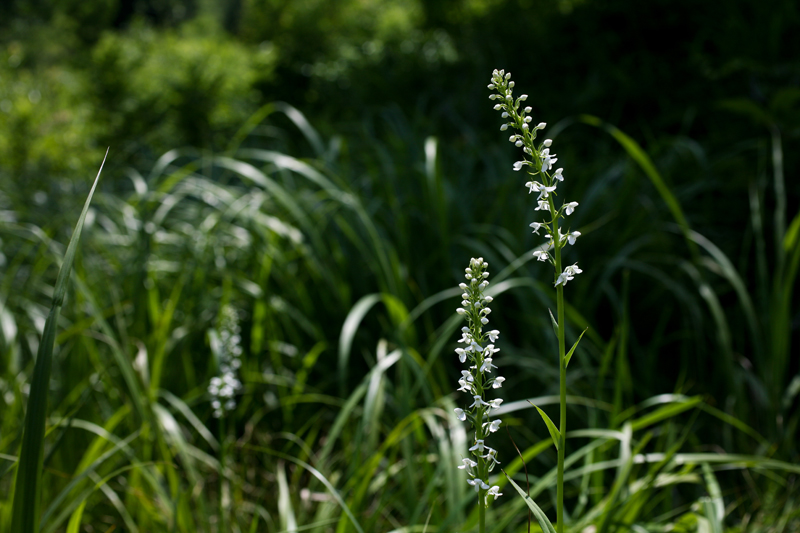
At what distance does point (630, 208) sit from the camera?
3398 millimetres

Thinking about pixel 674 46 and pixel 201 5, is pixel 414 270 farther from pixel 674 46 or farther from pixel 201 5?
pixel 201 5

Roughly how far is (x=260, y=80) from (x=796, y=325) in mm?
5951

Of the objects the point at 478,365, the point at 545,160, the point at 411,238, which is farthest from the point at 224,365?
the point at 411,238

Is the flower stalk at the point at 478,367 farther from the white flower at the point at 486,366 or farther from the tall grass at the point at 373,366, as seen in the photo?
the tall grass at the point at 373,366

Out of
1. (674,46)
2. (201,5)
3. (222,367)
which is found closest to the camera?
(222,367)

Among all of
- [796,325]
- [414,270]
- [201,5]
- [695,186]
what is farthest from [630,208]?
[201,5]

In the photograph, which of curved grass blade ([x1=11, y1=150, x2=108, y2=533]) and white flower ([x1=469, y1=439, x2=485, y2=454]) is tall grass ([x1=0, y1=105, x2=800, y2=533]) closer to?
curved grass blade ([x1=11, y1=150, x2=108, y2=533])

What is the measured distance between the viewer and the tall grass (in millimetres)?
1721

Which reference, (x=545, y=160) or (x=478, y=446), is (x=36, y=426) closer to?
(x=478, y=446)

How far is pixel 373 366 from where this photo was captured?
8.17 ft

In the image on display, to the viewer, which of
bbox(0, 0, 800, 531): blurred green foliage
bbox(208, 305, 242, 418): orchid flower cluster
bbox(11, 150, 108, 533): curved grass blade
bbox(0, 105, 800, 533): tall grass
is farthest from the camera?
bbox(0, 0, 800, 531): blurred green foliage

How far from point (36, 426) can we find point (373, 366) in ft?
5.96

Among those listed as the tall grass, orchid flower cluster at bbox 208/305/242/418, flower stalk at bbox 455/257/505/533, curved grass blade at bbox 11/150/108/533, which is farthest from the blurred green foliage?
curved grass blade at bbox 11/150/108/533

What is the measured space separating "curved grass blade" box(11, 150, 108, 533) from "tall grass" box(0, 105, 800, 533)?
55 cm
